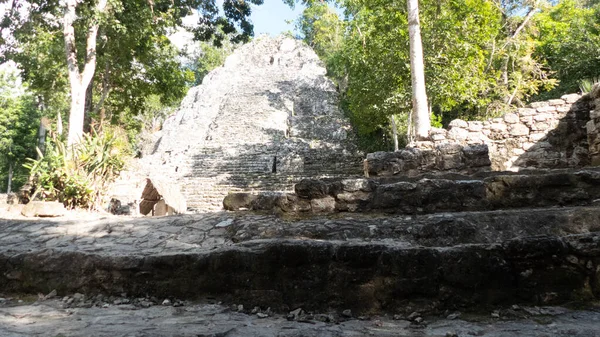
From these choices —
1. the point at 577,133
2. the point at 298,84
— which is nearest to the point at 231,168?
the point at 577,133

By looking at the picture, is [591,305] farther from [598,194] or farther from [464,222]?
[598,194]

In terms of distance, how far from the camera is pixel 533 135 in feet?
22.7

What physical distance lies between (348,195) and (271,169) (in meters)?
8.44

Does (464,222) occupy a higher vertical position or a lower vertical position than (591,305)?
higher

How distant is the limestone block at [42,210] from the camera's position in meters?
5.30

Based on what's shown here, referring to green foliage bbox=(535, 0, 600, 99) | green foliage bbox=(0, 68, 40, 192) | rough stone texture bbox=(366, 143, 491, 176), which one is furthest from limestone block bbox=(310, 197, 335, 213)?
green foliage bbox=(0, 68, 40, 192)

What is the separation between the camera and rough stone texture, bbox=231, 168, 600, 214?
3.17 m

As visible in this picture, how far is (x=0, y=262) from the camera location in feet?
8.77

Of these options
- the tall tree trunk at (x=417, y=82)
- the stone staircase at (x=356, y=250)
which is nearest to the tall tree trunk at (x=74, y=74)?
the stone staircase at (x=356, y=250)

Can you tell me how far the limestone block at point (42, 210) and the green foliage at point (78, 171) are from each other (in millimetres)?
471

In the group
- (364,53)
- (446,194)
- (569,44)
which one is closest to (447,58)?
(364,53)

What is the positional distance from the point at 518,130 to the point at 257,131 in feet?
39.9

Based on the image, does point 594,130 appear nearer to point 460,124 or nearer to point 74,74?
point 460,124

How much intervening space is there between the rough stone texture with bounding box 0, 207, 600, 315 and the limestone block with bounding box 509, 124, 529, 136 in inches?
185
